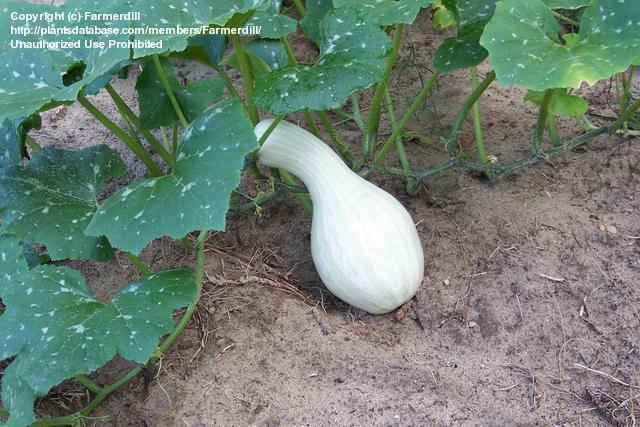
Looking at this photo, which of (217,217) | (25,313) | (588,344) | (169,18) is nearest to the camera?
(217,217)

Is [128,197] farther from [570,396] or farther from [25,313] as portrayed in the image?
[570,396]

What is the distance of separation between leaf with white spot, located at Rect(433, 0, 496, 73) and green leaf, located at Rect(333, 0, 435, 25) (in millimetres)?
233

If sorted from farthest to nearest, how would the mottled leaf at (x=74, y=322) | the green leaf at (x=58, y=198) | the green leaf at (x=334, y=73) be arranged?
the green leaf at (x=58, y=198) → the green leaf at (x=334, y=73) → the mottled leaf at (x=74, y=322)

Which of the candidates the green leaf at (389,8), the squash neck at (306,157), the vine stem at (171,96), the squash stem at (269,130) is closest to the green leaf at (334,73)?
the green leaf at (389,8)

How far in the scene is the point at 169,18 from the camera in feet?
5.58

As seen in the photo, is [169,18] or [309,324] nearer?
[169,18]

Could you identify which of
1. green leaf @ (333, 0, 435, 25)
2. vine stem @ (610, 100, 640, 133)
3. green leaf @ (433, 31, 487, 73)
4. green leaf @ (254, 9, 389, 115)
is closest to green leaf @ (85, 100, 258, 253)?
green leaf @ (254, 9, 389, 115)

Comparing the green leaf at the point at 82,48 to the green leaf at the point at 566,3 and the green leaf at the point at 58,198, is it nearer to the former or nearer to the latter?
the green leaf at the point at 58,198

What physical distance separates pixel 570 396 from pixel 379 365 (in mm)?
504

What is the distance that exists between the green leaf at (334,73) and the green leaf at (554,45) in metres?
0.29

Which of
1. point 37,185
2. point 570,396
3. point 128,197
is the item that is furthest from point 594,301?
point 37,185

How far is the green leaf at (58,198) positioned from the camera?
1753 millimetres

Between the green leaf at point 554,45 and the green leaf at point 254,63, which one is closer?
the green leaf at point 554,45

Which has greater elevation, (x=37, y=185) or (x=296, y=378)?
(x=37, y=185)
